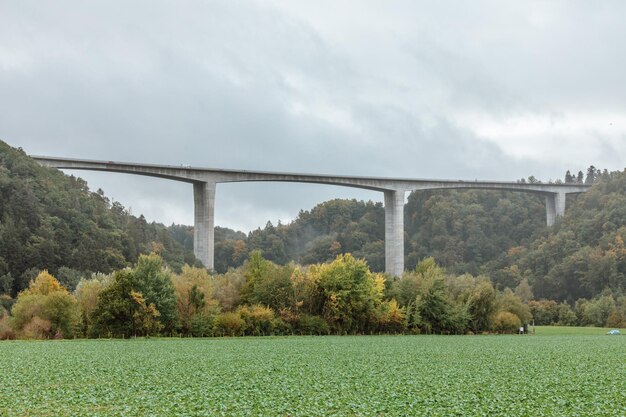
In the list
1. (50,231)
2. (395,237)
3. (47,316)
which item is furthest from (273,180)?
(47,316)

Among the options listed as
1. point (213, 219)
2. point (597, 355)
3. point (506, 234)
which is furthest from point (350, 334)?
point (506, 234)

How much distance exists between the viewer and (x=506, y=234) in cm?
15050

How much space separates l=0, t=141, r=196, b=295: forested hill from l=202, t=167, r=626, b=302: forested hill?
43.1 meters

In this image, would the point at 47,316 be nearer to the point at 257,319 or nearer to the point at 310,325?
the point at 257,319

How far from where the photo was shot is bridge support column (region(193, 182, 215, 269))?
89.6m

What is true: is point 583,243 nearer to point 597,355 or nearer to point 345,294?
point 345,294

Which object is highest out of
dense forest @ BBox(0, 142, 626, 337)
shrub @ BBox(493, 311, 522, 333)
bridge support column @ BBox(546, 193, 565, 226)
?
bridge support column @ BBox(546, 193, 565, 226)

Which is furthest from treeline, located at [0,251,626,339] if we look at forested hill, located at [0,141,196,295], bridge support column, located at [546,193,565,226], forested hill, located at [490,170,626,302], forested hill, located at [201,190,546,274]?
forested hill, located at [201,190,546,274]

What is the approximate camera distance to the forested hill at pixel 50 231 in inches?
3280

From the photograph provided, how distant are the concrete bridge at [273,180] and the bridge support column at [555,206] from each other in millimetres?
270

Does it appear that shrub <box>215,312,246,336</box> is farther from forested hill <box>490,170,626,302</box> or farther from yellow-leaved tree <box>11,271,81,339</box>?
forested hill <box>490,170,626,302</box>

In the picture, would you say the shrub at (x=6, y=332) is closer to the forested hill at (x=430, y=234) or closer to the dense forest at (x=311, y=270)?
the dense forest at (x=311, y=270)

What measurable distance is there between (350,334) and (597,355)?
3469 centimetres

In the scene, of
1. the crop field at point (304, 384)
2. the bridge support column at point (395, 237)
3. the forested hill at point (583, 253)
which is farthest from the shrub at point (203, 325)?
the forested hill at point (583, 253)
